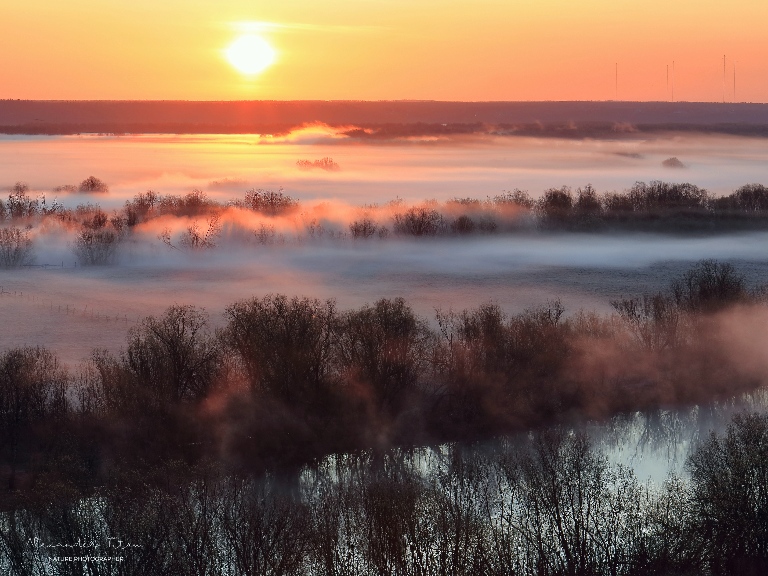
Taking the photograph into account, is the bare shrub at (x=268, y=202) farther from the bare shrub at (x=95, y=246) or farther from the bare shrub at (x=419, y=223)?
the bare shrub at (x=95, y=246)

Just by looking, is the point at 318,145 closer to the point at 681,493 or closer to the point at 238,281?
the point at 238,281

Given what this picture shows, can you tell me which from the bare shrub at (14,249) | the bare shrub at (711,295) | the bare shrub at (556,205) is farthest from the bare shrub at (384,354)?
the bare shrub at (556,205)

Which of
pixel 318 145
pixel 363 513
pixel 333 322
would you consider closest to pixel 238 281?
pixel 333 322

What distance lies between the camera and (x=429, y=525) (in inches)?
552

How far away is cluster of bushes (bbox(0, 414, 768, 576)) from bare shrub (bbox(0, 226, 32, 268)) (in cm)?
3018

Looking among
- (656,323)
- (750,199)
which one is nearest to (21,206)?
(750,199)

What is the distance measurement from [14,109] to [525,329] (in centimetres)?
11711

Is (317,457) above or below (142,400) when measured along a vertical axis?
below

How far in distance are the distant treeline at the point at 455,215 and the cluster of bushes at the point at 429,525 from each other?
3362 centimetres

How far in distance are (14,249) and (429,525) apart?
117ft

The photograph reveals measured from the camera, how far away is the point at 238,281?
40438 millimetres

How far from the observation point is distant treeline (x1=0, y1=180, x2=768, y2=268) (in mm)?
50250

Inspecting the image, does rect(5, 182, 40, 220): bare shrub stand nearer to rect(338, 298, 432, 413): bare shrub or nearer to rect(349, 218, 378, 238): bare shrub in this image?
rect(349, 218, 378, 238): bare shrub

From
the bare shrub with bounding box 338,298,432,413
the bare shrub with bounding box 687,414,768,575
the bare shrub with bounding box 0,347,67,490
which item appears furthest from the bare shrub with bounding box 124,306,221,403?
the bare shrub with bounding box 687,414,768,575
